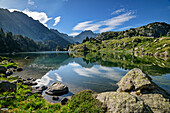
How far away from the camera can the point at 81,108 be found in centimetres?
1107

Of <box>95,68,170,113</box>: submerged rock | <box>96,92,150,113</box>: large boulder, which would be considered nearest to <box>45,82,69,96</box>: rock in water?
<box>95,68,170,113</box>: submerged rock

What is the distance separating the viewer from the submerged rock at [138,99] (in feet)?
33.3

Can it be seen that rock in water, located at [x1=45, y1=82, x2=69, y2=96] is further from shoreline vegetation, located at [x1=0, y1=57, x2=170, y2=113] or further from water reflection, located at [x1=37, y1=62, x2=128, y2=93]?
shoreline vegetation, located at [x1=0, y1=57, x2=170, y2=113]

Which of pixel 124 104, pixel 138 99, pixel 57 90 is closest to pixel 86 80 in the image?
pixel 57 90

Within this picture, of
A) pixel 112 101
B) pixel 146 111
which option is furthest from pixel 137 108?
pixel 112 101

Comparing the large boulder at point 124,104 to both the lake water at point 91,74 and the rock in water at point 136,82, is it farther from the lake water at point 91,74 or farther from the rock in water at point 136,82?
the lake water at point 91,74

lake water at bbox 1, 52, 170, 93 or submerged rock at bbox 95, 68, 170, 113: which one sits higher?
submerged rock at bbox 95, 68, 170, 113

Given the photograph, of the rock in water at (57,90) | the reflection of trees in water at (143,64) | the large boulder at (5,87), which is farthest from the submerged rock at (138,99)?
the reflection of trees in water at (143,64)

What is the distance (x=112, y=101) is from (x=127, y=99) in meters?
1.78

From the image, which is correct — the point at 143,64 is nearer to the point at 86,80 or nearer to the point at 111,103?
the point at 86,80

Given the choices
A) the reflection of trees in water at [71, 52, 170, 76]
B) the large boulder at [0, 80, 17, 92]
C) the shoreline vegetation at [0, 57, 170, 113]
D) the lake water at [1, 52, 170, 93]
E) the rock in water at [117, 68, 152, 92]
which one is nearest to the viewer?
the shoreline vegetation at [0, 57, 170, 113]

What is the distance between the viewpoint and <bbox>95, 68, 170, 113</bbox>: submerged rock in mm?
10156

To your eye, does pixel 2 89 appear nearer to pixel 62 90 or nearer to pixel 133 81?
pixel 62 90

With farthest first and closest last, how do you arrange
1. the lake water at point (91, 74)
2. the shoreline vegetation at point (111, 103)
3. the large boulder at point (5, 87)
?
the lake water at point (91, 74) → the large boulder at point (5, 87) → the shoreline vegetation at point (111, 103)
